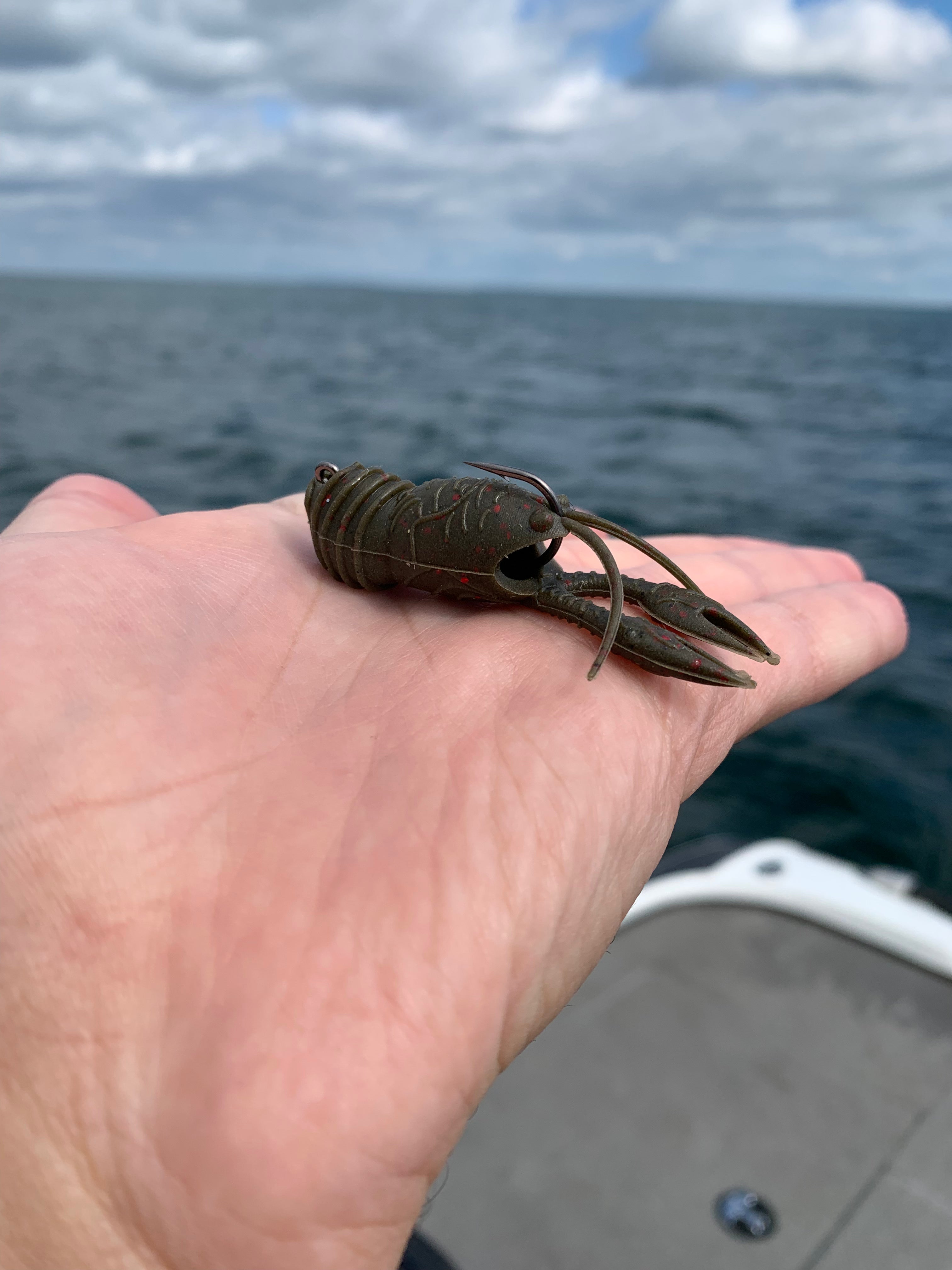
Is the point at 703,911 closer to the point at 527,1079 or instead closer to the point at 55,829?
the point at 527,1079

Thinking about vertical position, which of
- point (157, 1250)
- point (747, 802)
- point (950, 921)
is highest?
point (157, 1250)

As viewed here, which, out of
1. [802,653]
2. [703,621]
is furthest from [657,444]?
[703,621]

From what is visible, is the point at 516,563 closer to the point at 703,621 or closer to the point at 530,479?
the point at 530,479

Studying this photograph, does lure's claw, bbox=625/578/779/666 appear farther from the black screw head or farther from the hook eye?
the black screw head

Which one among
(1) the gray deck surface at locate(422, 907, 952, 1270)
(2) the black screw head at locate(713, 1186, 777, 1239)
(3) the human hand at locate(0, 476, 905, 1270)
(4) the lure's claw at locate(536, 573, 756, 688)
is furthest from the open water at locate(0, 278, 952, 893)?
(3) the human hand at locate(0, 476, 905, 1270)

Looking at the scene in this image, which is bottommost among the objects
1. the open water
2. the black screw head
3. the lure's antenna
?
the black screw head

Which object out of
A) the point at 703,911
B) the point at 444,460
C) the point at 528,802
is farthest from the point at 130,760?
the point at 444,460

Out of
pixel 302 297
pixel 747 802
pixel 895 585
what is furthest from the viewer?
pixel 302 297
